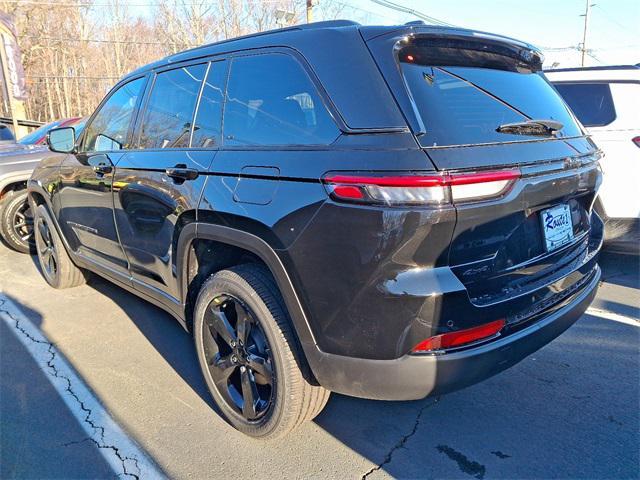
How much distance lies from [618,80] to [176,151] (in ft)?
14.0

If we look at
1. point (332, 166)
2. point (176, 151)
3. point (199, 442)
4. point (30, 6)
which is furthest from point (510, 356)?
point (30, 6)

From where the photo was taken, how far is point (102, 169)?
11.1ft

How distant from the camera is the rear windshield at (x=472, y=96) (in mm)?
1832

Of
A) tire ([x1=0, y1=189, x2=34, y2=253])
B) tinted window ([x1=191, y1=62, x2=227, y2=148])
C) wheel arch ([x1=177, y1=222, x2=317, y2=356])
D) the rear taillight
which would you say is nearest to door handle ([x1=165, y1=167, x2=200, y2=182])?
tinted window ([x1=191, y1=62, x2=227, y2=148])

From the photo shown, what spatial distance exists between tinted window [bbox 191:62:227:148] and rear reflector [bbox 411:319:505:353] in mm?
1481

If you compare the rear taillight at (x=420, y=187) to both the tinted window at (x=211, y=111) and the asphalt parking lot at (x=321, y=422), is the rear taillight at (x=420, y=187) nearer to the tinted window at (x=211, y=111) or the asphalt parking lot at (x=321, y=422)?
the tinted window at (x=211, y=111)

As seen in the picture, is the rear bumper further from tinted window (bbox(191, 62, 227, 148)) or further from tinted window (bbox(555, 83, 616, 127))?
tinted window (bbox(555, 83, 616, 127))

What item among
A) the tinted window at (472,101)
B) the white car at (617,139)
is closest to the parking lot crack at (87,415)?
the tinted window at (472,101)

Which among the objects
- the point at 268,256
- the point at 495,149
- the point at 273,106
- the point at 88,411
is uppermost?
the point at 273,106

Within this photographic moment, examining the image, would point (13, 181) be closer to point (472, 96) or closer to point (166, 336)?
point (166, 336)

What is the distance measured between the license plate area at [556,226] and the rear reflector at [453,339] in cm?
54

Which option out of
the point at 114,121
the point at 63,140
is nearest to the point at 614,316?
the point at 114,121

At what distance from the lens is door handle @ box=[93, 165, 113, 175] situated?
332 centimetres

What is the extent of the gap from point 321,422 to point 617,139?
3780mm
